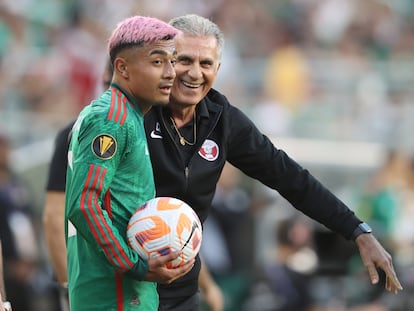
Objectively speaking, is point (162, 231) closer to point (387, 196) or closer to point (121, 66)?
point (121, 66)

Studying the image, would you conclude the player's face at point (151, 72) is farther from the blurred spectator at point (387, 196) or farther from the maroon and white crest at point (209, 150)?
the blurred spectator at point (387, 196)

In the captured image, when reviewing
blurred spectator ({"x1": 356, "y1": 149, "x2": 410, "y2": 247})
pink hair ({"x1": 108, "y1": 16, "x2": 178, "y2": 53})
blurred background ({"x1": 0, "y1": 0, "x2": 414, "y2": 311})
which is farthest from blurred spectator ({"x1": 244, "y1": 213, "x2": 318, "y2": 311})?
pink hair ({"x1": 108, "y1": 16, "x2": 178, "y2": 53})

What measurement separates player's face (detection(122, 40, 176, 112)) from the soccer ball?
0.48m

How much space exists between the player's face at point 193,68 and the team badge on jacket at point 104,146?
894 millimetres

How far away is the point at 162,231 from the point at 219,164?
0.86 m

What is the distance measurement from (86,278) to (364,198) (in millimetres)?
7596

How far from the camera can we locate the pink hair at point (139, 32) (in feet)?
15.9

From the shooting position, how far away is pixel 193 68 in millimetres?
5566

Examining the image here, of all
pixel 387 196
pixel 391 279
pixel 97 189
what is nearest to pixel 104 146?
pixel 97 189

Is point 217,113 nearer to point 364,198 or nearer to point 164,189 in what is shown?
point 164,189

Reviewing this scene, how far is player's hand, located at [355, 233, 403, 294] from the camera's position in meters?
5.61

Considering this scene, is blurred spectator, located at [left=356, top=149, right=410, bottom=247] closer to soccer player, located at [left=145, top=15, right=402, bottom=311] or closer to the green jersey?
soccer player, located at [left=145, top=15, right=402, bottom=311]

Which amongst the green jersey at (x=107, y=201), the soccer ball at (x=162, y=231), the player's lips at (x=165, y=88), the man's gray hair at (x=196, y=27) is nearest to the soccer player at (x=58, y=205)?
the man's gray hair at (x=196, y=27)

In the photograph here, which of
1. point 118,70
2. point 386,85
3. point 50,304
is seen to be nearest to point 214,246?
point 50,304
